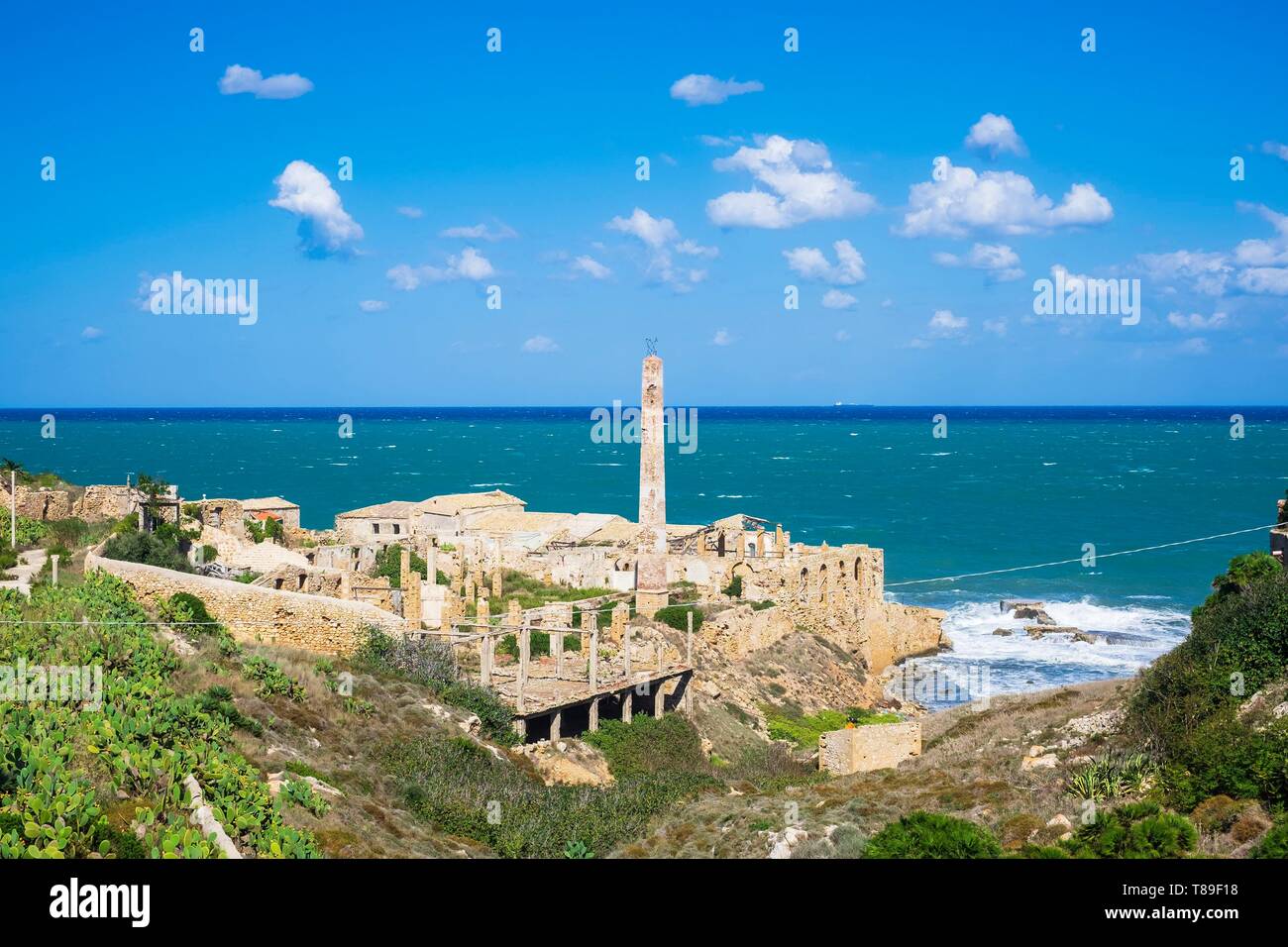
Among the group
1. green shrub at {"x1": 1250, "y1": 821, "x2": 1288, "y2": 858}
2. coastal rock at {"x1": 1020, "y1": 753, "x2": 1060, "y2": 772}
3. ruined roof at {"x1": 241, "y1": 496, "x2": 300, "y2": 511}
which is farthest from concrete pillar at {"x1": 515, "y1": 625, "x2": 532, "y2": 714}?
ruined roof at {"x1": 241, "y1": 496, "x2": 300, "y2": 511}

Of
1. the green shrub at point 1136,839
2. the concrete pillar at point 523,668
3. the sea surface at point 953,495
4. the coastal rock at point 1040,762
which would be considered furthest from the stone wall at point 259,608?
the sea surface at point 953,495

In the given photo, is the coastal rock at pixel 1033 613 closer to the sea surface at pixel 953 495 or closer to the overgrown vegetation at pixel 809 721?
the sea surface at pixel 953 495

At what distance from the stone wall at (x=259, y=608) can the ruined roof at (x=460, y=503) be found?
34968 millimetres

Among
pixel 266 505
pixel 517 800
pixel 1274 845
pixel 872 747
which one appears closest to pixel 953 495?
pixel 266 505

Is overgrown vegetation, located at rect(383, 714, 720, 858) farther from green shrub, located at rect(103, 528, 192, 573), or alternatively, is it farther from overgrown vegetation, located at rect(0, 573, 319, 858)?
green shrub, located at rect(103, 528, 192, 573)

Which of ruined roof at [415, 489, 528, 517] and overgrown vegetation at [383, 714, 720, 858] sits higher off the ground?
ruined roof at [415, 489, 528, 517]

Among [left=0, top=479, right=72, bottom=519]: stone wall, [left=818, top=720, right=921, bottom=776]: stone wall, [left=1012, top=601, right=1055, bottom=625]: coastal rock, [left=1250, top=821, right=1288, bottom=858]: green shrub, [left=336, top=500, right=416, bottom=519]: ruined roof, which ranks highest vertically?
[left=0, top=479, right=72, bottom=519]: stone wall

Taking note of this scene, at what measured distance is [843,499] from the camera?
111312 millimetres

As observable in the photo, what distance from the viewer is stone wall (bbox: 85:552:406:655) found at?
79.4 feet

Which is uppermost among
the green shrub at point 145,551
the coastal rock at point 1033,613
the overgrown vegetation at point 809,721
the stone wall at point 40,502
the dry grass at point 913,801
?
the stone wall at point 40,502

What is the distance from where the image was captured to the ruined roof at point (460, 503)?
60531 mm

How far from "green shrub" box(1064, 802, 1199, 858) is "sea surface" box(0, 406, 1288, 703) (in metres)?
29.3

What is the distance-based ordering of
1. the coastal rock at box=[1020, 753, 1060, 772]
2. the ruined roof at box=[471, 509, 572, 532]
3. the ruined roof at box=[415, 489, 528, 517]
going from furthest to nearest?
1. the ruined roof at box=[415, 489, 528, 517]
2. the ruined roof at box=[471, 509, 572, 532]
3. the coastal rock at box=[1020, 753, 1060, 772]
